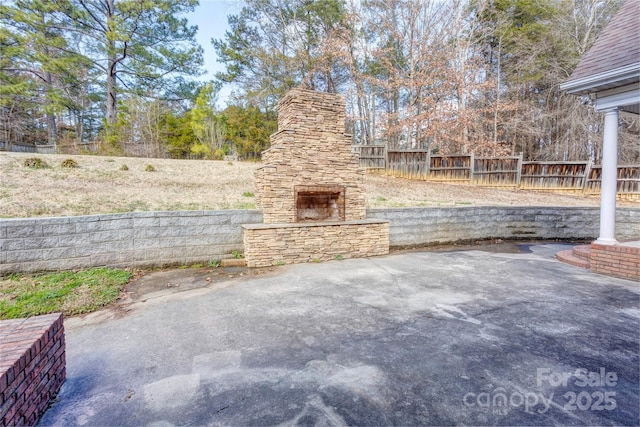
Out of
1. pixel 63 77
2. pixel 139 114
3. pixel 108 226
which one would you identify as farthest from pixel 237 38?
pixel 108 226

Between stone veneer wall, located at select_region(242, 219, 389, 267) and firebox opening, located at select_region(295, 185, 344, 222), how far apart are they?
486 millimetres

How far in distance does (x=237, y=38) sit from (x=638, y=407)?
1919cm

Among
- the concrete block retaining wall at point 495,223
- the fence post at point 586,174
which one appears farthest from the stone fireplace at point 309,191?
the fence post at point 586,174

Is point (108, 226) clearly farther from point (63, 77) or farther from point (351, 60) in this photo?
point (63, 77)

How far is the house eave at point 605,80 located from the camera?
369cm

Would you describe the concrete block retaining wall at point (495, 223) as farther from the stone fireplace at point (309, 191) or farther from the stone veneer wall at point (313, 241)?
the stone fireplace at point (309, 191)

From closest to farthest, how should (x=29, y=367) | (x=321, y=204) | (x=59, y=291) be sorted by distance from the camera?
(x=29, y=367) < (x=59, y=291) < (x=321, y=204)

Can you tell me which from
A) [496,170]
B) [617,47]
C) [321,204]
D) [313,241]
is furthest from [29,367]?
[496,170]

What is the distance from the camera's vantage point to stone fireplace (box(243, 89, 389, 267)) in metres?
5.00

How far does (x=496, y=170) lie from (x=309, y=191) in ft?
29.3

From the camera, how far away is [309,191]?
5.44 meters

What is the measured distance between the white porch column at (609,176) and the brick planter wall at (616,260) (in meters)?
0.14

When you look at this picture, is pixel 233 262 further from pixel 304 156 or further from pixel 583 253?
pixel 583 253

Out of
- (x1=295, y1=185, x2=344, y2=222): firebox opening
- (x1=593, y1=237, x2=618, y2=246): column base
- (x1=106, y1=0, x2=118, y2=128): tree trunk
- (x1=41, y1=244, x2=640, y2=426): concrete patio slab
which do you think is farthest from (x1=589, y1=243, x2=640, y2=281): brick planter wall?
(x1=106, y1=0, x2=118, y2=128): tree trunk
